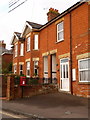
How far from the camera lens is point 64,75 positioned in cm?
1530

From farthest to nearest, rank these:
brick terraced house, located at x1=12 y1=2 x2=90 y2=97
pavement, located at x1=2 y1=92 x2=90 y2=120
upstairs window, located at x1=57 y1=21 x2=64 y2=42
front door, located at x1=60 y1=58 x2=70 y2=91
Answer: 1. upstairs window, located at x1=57 y1=21 x2=64 y2=42
2. front door, located at x1=60 y1=58 x2=70 y2=91
3. brick terraced house, located at x1=12 y1=2 x2=90 y2=97
4. pavement, located at x1=2 y1=92 x2=90 y2=120

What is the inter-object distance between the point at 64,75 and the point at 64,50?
2.18 metres

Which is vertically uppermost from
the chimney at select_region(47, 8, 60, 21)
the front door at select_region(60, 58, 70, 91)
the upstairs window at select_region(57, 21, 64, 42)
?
the chimney at select_region(47, 8, 60, 21)

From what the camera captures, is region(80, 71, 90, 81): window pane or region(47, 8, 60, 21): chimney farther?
region(47, 8, 60, 21): chimney

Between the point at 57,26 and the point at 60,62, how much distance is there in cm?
361

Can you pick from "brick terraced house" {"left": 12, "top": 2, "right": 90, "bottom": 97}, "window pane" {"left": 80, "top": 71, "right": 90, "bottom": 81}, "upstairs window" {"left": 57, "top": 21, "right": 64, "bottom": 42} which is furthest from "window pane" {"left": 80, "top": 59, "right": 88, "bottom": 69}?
"upstairs window" {"left": 57, "top": 21, "right": 64, "bottom": 42}

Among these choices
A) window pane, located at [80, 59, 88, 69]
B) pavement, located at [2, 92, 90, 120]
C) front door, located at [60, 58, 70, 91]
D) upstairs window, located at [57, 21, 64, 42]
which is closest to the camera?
pavement, located at [2, 92, 90, 120]

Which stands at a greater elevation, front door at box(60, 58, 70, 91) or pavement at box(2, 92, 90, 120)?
front door at box(60, 58, 70, 91)

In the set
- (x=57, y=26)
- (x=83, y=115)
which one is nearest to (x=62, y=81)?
(x=57, y=26)

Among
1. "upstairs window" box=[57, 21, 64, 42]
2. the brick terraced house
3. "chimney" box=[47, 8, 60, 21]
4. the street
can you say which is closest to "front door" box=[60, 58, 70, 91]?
the brick terraced house

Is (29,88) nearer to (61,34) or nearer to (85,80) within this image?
(85,80)

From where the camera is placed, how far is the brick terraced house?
13.1 metres

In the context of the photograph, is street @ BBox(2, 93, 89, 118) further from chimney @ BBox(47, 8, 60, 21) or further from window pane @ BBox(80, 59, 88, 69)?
chimney @ BBox(47, 8, 60, 21)

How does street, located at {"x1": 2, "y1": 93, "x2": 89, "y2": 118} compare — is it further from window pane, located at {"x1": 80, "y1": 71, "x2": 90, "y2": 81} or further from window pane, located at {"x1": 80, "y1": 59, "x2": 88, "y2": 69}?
window pane, located at {"x1": 80, "y1": 59, "x2": 88, "y2": 69}
